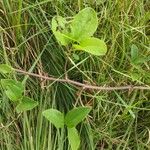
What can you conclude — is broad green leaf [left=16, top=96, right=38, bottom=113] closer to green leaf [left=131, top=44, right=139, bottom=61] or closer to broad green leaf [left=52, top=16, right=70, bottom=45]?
broad green leaf [left=52, top=16, right=70, bottom=45]

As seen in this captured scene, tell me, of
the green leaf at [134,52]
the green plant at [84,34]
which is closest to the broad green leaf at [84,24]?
the green plant at [84,34]

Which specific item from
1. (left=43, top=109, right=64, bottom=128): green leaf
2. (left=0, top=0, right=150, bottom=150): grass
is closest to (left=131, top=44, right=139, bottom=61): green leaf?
(left=0, top=0, right=150, bottom=150): grass

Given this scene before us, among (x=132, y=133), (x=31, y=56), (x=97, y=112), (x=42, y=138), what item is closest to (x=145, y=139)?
(x=132, y=133)

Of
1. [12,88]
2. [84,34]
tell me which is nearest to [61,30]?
[84,34]

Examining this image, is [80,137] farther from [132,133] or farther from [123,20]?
[123,20]

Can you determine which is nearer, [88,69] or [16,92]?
[16,92]

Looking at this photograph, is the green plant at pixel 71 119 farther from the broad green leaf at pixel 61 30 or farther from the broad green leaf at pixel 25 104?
the broad green leaf at pixel 61 30

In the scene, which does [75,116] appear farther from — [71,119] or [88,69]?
[88,69]
